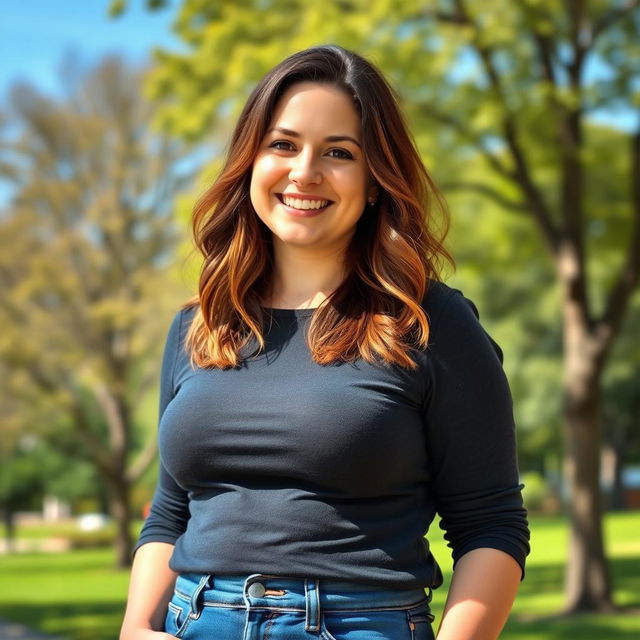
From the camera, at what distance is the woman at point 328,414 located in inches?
86.7

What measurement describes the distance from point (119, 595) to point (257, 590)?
17672mm

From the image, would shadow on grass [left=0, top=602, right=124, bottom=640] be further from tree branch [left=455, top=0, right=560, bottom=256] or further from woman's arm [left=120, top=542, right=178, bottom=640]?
woman's arm [left=120, top=542, right=178, bottom=640]

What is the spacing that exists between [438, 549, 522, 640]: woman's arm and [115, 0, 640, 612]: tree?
10.7 metres

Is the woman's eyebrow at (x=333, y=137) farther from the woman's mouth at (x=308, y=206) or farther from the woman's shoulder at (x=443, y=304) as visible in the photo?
the woman's shoulder at (x=443, y=304)

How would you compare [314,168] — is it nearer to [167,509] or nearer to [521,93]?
[167,509]

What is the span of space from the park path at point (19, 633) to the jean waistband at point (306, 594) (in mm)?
10713

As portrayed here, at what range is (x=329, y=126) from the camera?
96.0 inches

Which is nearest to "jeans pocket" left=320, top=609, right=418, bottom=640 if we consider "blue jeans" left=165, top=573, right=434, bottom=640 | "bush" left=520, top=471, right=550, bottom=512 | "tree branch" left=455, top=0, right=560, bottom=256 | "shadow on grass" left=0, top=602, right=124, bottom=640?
"blue jeans" left=165, top=573, right=434, bottom=640

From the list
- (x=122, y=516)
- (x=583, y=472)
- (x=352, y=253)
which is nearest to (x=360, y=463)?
(x=352, y=253)

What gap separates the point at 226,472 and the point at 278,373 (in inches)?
9.0

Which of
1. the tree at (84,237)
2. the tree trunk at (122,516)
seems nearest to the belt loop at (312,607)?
the tree at (84,237)

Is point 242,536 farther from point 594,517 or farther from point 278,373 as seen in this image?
point 594,517

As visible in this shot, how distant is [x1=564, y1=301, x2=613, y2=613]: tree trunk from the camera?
13.8m

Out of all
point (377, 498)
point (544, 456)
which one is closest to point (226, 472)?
point (377, 498)
